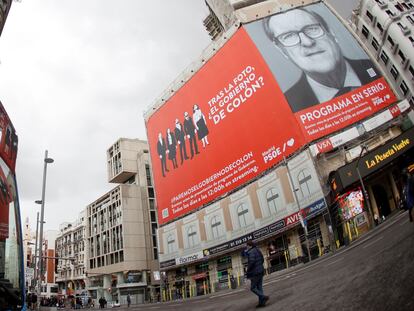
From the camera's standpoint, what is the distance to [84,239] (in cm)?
8100

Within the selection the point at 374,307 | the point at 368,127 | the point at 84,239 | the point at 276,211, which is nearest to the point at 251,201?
the point at 276,211

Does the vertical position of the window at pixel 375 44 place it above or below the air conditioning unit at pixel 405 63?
above

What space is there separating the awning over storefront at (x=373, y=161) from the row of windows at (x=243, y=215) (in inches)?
114

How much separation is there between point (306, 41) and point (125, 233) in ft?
152

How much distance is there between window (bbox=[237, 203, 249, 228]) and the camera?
41438 millimetres

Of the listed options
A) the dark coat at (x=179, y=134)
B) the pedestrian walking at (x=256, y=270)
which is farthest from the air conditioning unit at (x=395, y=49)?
the pedestrian walking at (x=256, y=270)

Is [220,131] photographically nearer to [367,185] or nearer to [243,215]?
[243,215]

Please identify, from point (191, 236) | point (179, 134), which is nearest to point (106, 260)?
point (191, 236)

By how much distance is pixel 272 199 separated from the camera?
38.0 m

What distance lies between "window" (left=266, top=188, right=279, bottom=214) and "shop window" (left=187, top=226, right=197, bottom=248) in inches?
596

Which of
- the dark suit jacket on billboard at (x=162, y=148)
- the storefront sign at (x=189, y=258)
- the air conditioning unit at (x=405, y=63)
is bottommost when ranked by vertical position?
the storefront sign at (x=189, y=258)

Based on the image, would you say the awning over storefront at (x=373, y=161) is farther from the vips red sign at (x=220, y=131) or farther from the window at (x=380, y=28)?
the window at (x=380, y=28)

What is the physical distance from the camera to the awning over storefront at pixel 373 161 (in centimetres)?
3000

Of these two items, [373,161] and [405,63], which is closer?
[373,161]
